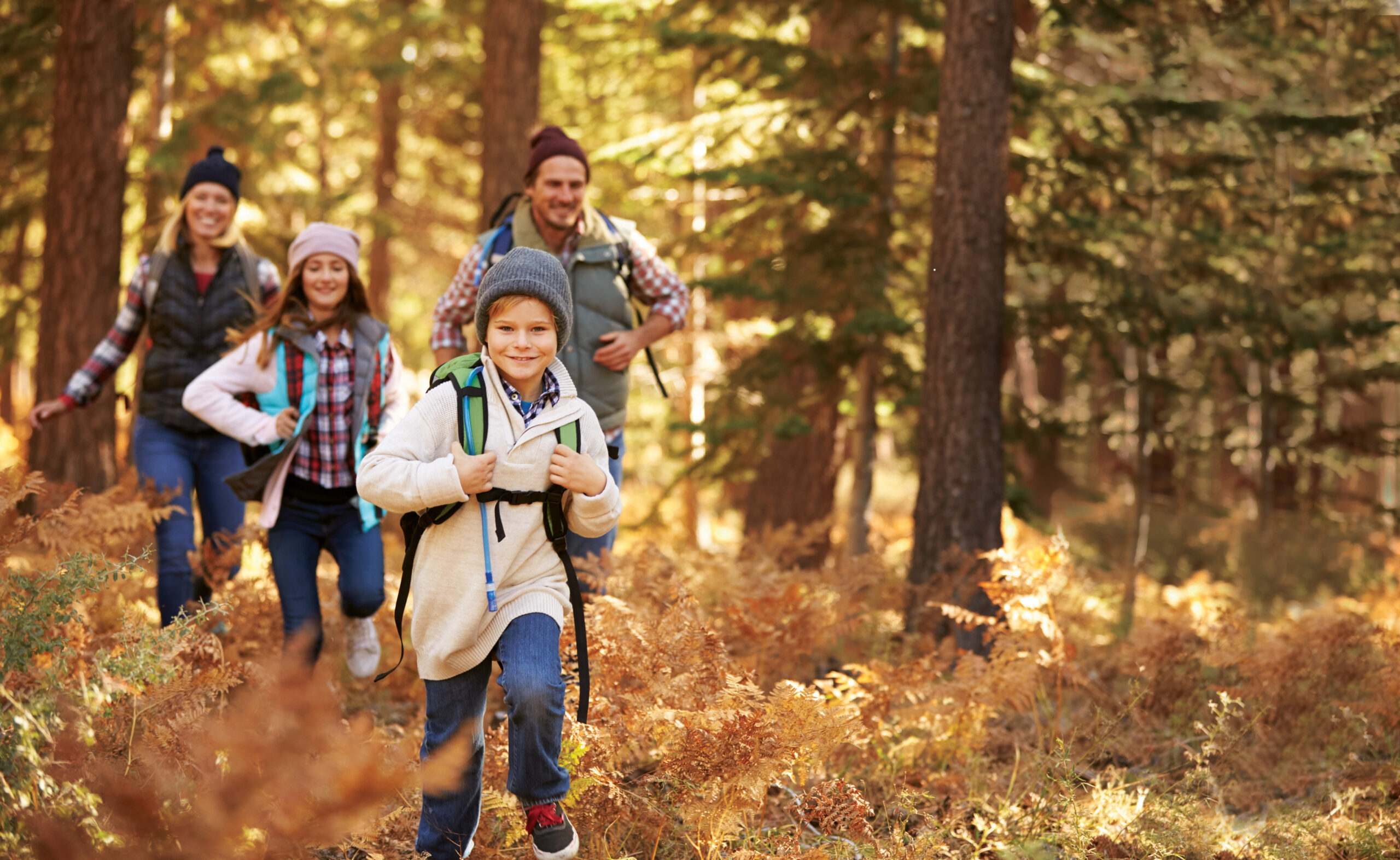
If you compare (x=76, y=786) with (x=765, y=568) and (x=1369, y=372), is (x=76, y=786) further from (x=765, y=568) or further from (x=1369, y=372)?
(x=1369, y=372)

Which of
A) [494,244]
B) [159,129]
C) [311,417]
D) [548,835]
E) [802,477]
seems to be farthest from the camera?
[159,129]

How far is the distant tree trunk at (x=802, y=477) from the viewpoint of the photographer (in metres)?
9.96

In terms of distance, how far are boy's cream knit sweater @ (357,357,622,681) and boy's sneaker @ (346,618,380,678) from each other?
5.67 feet

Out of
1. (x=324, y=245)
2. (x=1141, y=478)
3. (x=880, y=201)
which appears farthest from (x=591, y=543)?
(x=1141, y=478)

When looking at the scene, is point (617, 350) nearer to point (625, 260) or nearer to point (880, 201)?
point (625, 260)

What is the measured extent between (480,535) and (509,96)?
720 centimetres

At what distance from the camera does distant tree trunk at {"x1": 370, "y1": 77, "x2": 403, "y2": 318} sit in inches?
652

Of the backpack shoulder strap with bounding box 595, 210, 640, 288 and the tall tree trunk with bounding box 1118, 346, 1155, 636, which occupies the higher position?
the backpack shoulder strap with bounding box 595, 210, 640, 288

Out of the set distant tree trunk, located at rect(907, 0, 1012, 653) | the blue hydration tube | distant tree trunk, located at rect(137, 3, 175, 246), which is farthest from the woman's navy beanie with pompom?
distant tree trunk, located at rect(137, 3, 175, 246)

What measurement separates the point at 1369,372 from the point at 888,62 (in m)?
5.48

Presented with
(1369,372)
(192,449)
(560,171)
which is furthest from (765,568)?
(1369,372)

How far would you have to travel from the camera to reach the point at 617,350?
201 inches

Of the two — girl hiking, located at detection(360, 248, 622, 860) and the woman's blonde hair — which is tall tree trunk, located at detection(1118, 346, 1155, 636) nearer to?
girl hiking, located at detection(360, 248, 622, 860)

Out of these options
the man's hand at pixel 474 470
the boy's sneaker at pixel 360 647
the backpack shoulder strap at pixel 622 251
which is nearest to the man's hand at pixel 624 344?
the backpack shoulder strap at pixel 622 251
